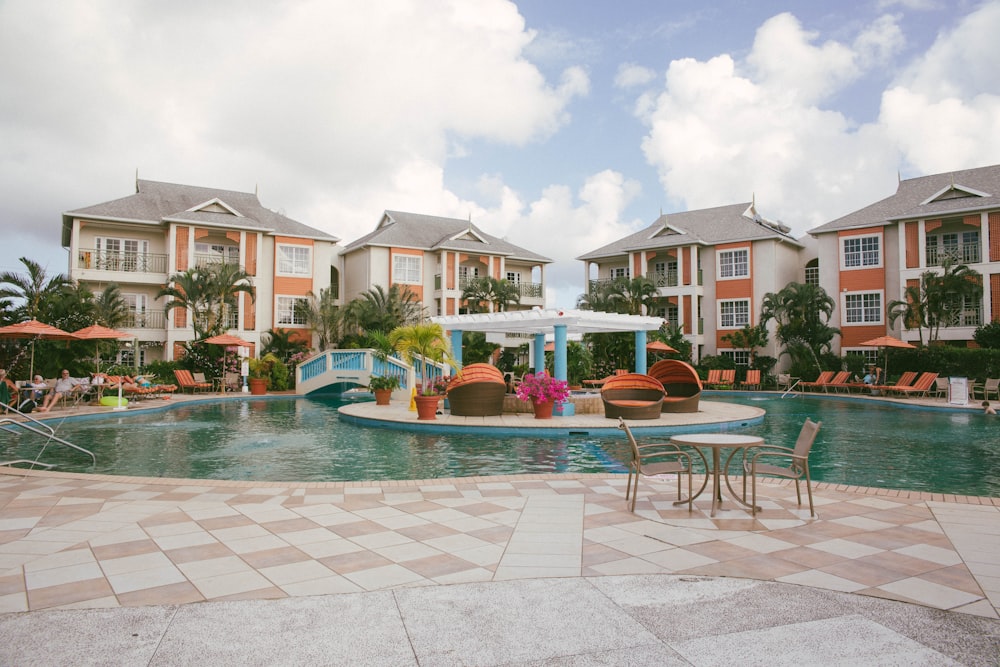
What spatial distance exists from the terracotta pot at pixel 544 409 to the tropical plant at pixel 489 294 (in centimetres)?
1875

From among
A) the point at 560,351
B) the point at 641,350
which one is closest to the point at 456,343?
the point at 560,351

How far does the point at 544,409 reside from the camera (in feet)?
49.5

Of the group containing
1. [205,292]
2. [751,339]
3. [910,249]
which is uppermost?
[910,249]

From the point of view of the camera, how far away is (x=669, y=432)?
13.8 metres

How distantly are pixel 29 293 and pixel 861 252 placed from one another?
33875mm

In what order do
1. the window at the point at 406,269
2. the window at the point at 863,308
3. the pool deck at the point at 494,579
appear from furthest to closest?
1. the window at the point at 406,269
2. the window at the point at 863,308
3. the pool deck at the point at 494,579

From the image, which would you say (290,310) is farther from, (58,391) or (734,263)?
(734,263)

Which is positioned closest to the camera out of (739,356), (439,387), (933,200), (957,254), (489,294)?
(439,387)

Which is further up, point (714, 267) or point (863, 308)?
point (714, 267)

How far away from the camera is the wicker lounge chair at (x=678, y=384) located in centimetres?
1620

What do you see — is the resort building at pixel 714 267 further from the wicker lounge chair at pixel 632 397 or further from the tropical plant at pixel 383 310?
the wicker lounge chair at pixel 632 397

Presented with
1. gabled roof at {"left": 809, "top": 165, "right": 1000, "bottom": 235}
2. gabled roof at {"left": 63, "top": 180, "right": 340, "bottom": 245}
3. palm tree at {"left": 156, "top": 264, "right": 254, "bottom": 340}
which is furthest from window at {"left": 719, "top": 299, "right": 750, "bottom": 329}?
palm tree at {"left": 156, "top": 264, "right": 254, "bottom": 340}

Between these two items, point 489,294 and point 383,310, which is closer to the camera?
point 383,310

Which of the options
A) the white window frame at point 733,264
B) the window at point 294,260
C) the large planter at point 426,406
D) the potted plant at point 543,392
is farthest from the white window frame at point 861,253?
the window at point 294,260
